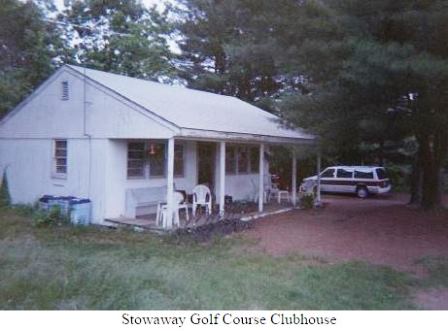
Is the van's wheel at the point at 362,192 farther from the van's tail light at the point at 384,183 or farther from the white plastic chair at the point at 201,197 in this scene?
the white plastic chair at the point at 201,197

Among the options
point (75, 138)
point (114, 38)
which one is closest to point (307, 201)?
point (75, 138)

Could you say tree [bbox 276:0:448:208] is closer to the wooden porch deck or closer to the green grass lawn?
the wooden porch deck

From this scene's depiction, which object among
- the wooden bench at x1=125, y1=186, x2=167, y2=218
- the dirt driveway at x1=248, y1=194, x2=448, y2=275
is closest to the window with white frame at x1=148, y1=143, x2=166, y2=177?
the wooden bench at x1=125, y1=186, x2=167, y2=218

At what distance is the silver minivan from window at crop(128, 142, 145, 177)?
10.4 metres

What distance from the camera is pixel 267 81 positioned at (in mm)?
32875

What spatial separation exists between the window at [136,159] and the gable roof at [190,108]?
4.52ft

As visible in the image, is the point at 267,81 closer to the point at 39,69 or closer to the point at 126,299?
the point at 39,69

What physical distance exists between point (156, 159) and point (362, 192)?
12187 millimetres

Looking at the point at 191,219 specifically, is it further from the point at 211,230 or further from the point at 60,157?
the point at 60,157

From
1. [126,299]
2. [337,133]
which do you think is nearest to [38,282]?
[126,299]

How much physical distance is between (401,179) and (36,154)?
66.3 feet

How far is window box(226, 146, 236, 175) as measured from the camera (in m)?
18.2

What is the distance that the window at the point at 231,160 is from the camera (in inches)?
715

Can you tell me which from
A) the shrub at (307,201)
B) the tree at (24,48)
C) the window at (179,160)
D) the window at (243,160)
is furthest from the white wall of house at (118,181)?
the tree at (24,48)
